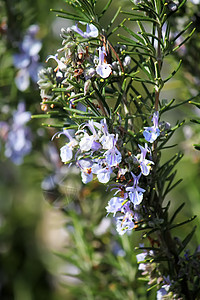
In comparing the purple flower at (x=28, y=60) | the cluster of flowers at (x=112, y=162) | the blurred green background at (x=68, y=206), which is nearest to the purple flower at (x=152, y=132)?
the cluster of flowers at (x=112, y=162)

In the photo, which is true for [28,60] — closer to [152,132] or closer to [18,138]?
[18,138]

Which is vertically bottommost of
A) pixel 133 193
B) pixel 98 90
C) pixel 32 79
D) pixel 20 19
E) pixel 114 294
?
pixel 114 294

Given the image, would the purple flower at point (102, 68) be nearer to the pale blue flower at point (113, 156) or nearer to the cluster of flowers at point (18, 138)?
the pale blue flower at point (113, 156)

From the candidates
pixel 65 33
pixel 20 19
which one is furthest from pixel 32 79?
pixel 65 33

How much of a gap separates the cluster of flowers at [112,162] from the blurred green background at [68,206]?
250 millimetres

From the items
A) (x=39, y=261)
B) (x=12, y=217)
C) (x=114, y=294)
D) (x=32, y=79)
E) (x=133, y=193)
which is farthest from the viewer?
(x=12, y=217)

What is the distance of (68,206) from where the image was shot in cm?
78

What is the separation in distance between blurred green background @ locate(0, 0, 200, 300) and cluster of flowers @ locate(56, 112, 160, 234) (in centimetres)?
25

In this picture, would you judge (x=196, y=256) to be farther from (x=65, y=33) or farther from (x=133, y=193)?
(x=65, y=33)

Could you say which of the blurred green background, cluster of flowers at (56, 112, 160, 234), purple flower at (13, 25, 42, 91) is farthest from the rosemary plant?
purple flower at (13, 25, 42, 91)

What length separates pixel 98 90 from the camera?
38cm

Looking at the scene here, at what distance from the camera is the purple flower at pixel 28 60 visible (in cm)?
82

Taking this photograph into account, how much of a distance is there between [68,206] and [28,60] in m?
0.36

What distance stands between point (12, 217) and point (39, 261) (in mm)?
210
